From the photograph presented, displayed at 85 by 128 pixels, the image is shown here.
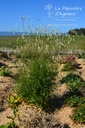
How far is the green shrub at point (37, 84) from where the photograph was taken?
27.4 feet

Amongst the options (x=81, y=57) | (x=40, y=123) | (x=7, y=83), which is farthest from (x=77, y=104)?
(x=81, y=57)

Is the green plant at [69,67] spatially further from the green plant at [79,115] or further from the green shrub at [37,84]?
the green plant at [79,115]

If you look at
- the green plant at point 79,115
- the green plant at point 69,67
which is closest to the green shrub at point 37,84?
the green plant at point 79,115

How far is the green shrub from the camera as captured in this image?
8.35 meters

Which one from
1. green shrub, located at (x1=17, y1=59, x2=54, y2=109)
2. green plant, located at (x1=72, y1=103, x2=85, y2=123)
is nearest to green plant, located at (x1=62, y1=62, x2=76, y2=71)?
green shrub, located at (x1=17, y1=59, x2=54, y2=109)

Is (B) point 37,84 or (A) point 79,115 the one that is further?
(B) point 37,84

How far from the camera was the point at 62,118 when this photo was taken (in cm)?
809

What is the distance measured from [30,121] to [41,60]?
6.22ft

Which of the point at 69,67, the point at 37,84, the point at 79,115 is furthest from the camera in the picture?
the point at 69,67

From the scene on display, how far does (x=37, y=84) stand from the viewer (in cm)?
834

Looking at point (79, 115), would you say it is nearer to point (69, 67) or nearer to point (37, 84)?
point (37, 84)

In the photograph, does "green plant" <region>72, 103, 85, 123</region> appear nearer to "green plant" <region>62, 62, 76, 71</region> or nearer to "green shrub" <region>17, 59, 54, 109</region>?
"green shrub" <region>17, 59, 54, 109</region>

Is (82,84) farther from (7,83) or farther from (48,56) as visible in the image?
(7,83)

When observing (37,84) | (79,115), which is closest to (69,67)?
(37,84)
